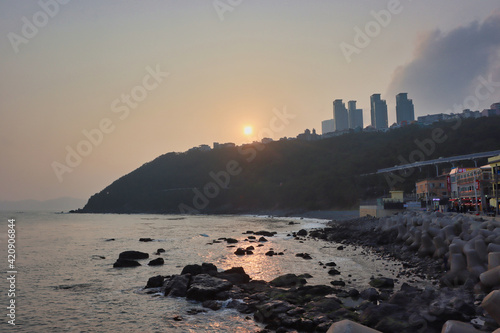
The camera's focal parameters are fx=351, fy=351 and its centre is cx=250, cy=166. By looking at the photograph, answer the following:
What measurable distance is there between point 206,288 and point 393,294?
8042 mm

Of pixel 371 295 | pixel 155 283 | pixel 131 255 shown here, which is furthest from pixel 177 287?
pixel 131 255

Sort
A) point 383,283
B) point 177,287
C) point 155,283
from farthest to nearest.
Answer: point 155,283 → point 177,287 → point 383,283

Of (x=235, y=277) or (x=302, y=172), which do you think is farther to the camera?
(x=302, y=172)

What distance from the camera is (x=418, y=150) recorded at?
382ft

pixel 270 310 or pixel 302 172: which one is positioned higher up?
pixel 302 172

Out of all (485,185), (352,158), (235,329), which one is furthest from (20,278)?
(352,158)

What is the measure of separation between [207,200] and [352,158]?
67727 millimetres

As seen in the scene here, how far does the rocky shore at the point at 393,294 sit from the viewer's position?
10492 mm

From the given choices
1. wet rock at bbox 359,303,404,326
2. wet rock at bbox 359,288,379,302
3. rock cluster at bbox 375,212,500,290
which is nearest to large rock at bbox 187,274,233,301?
wet rock at bbox 359,288,379,302

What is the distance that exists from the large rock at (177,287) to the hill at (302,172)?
8563 cm

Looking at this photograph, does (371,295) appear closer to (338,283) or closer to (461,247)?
(338,283)

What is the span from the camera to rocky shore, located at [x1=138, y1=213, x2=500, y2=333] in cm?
1049

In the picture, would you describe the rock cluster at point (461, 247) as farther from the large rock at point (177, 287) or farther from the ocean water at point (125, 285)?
the large rock at point (177, 287)

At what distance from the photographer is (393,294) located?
Answer: 12.5m
